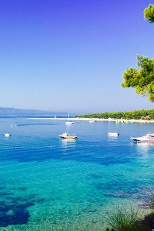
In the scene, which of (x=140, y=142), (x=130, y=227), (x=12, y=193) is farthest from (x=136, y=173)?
(x=140, y=142)

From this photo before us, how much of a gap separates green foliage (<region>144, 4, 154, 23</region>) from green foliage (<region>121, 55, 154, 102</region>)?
1553 mm

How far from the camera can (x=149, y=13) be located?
10.8 meters

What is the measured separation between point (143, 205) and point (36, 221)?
6.83m

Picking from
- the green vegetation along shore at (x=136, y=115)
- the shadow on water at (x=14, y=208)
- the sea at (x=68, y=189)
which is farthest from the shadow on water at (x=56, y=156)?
the green vegetation along shore at (x=136, y=115)

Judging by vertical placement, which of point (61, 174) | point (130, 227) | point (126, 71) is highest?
point (126, 71)

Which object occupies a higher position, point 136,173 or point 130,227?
point 130,227

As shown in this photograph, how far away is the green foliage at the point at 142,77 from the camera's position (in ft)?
36.7

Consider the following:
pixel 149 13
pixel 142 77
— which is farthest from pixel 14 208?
pixel 149 13

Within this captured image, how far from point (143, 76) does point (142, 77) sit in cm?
7

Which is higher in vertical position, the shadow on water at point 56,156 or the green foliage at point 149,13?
the green foliage at point 149,13

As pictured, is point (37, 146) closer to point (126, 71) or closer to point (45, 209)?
point (45, 209)

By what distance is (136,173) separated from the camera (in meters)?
28.2

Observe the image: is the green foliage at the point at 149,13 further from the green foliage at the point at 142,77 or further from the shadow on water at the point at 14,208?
the shadow on water at the point at 14,208

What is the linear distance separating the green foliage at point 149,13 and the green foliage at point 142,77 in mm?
1553
